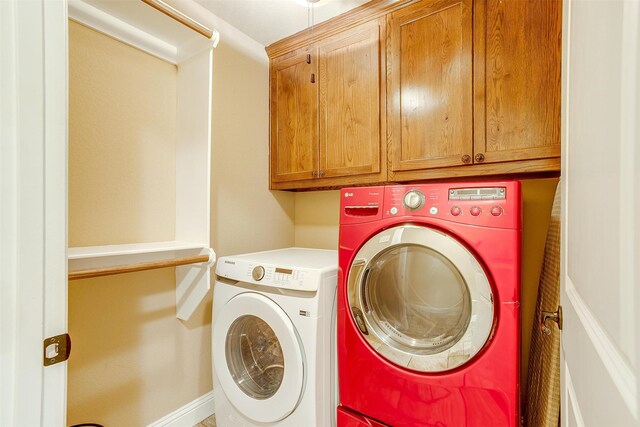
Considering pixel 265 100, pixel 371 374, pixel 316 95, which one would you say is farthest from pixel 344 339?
pixel 265 100

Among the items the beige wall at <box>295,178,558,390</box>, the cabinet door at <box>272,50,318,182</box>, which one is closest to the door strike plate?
the cabinet door at <box>272,50,318,182</box>

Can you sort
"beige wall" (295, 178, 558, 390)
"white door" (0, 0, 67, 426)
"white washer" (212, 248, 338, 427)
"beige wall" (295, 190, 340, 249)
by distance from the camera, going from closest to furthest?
"white door" (0, 0, 67, 426), "white washer" (212, 248, 338, 427), "beige wall" (295, 178, 558, 390), "beige wall" (295, 190, 340, 249)

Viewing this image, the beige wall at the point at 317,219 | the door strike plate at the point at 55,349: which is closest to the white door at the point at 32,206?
the door strike plate at the point at 55,349

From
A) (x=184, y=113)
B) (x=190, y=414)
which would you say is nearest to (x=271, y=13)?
(x=184, y=113)

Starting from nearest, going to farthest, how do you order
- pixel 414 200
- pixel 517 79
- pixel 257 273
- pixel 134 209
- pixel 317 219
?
pixel 414 200 → pixel 517 79 → pixel 257 273 → pixel 134 209 → pixel 317 219

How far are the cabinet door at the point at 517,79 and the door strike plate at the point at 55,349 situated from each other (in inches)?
64.7

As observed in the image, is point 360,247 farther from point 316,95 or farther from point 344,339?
point 316,95

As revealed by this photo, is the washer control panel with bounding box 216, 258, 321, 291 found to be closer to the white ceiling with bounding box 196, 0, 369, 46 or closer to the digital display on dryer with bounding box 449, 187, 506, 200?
the digital display on dryer with bounding box 449, 187, 506, 200

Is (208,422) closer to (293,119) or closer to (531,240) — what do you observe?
(293,119)

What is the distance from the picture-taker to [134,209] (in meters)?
1.55

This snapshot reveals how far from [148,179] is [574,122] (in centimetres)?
177

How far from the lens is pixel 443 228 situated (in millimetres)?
A: 1143

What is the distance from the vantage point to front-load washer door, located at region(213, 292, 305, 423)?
129 centimetres

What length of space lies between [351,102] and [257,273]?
3.75 ft
